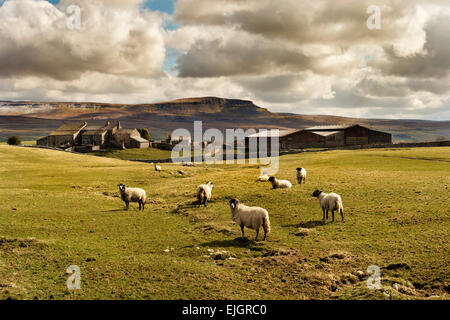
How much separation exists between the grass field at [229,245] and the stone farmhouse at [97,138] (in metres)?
101

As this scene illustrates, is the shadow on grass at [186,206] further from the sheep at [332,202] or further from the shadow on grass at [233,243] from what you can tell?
the sheep at [332,202]

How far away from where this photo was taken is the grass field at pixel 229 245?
12.1m

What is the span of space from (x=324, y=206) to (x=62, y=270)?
629 inches

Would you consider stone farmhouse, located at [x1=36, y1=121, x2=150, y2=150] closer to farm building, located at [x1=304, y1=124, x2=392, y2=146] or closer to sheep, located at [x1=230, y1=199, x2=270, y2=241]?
farm building, located at [x1=304, y1=124, x2=392, y2=146]

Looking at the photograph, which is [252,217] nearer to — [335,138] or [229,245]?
[229,245]

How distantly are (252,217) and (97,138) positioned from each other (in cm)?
12847

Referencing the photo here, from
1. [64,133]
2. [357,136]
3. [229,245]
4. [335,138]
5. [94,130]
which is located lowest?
[229,245]

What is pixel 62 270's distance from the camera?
13828 millimetres

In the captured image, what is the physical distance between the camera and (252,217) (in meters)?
17.5

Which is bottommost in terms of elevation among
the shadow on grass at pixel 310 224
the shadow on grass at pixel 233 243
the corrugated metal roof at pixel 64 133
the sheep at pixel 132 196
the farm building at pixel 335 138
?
the shadow on grass at pixel 233 243

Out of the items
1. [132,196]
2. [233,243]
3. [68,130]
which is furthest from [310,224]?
[68,130]

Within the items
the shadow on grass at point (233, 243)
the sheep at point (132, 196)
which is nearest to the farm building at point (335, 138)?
the sheep at point (132, 196)

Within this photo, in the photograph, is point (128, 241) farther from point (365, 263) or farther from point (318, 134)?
point (318, 134)
